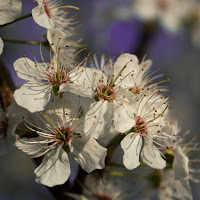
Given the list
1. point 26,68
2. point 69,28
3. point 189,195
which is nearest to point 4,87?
point 26,68

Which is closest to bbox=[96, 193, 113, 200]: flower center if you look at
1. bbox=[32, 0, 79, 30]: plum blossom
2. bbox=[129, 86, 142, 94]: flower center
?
bbox=[129, 86, 142, 94]: flower center

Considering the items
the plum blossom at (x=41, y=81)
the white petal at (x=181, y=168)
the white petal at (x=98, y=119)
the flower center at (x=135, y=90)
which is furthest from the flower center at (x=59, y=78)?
the white petal at (x=181, y=168)

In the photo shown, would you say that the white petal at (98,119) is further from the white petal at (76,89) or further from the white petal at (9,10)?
the white petal at (9,10)

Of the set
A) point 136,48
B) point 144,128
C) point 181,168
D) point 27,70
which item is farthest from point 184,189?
point 136,48

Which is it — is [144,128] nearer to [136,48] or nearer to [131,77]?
[131,77]

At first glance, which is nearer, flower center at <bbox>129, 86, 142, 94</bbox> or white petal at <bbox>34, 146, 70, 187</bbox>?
white petal at <bbox>34, 146, 70, 187</bbox>

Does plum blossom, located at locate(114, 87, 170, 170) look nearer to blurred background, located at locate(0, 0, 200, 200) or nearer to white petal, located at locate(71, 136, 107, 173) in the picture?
white petal, located at locate(71, 136, 107, 173)
